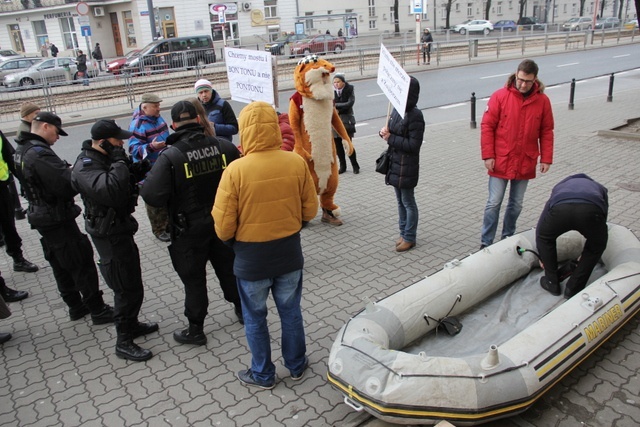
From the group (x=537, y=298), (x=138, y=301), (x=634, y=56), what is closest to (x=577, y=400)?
(x=537, y=298)

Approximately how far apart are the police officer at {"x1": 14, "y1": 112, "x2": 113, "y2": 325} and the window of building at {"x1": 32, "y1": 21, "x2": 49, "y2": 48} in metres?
46.6

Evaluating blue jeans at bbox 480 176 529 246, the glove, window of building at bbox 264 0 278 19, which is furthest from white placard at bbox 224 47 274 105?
window of building at bbox 264 0 278 19

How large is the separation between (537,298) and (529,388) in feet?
5.02

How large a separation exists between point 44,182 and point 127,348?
5.01 feet

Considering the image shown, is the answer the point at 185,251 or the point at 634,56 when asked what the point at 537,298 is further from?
the point at 634,56

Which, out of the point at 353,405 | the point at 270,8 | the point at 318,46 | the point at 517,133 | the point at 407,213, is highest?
the point at 270,8

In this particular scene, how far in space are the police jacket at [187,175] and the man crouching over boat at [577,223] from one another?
2.63 meters

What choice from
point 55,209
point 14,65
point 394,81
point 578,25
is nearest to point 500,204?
point 394,81

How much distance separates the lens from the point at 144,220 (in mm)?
7859

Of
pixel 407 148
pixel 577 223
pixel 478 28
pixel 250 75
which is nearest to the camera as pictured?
pixel 577 223

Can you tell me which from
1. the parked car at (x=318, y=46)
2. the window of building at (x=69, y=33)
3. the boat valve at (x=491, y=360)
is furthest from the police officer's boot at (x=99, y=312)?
the window of building at (x=69, y=33)

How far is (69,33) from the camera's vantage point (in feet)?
140

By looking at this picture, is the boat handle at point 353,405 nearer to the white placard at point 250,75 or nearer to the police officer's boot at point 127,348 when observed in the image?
the police officer's boot at point 127,348

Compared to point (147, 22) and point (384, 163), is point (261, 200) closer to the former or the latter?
point (384, 163)
